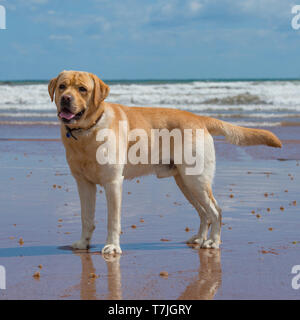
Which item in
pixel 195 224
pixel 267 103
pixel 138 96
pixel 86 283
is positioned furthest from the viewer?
pixel 138 96

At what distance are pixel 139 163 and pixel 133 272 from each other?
1295mm

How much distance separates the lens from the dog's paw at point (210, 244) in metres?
5.27

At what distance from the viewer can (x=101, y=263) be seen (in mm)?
4730

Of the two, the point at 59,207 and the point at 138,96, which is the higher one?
the point at 138,96

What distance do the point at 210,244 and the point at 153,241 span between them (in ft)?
1.87

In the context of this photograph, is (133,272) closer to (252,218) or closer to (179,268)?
(179,268)

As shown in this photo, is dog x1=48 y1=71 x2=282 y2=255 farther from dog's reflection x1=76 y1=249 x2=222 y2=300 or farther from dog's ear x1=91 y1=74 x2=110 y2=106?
dog's reflection x1=76 y1=249 x2=222 y2=300

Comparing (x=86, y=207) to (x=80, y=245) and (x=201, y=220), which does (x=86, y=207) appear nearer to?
(x=80, y=245)

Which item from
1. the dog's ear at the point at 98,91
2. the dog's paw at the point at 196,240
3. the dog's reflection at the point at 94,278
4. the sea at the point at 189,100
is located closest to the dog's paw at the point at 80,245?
the dog's reflection at the point at 94,278

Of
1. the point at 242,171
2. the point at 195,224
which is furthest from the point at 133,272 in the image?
the point at 242,171

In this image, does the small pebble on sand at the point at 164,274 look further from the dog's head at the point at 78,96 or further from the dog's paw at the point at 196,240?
the dog's head at the point at 78,96

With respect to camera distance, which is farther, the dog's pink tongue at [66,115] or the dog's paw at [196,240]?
the dog's paw at [196,240]

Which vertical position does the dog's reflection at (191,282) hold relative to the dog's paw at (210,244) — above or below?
below

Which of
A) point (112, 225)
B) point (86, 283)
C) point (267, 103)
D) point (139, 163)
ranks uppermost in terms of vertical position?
point (267, 103)
